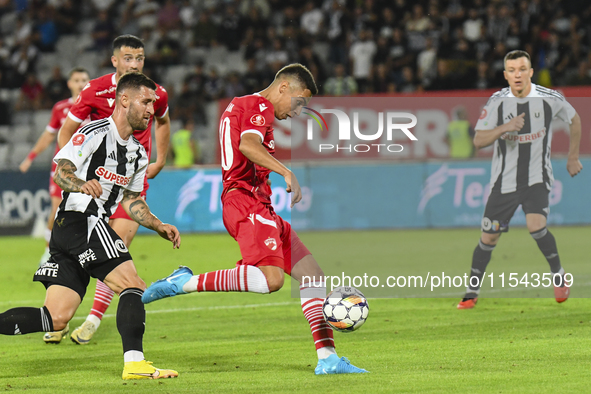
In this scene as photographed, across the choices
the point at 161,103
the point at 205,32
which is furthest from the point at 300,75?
the point at 205,32

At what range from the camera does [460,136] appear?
16.8 meters

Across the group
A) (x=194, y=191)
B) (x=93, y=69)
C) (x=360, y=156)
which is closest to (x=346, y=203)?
(x=360, y=156)

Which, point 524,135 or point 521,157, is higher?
point 524,135

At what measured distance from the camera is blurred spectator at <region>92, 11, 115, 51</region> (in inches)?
858

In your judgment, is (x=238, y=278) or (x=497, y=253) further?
(x=497, y=253)

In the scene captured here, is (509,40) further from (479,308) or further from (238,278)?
(238,278)

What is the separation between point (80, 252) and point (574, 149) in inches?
199

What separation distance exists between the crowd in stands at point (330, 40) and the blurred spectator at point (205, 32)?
25 millimetres

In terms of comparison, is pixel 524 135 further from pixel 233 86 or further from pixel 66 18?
pixel 66 18

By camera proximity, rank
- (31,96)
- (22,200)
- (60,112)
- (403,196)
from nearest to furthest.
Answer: (60,112), (403,196), (22,200), (31,96)

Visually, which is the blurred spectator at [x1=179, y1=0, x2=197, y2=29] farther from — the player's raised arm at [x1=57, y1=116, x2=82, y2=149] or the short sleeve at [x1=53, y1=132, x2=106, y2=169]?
the short sleeve at [x1=53, y1=132, x2=106, y2=169]

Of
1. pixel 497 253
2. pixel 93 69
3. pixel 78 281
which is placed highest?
pixel 93 69

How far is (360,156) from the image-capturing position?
16.9 metres

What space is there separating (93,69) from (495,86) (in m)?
10.1
